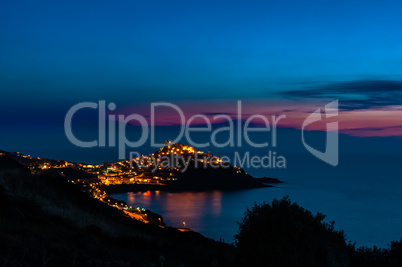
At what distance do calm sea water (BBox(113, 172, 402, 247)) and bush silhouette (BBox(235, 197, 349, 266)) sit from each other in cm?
5614

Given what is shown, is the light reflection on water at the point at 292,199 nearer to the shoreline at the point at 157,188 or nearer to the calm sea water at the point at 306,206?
the calm sea water at the point at 306,206

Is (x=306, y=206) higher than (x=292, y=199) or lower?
lower

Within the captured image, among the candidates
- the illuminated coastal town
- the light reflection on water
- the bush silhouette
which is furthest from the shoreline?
the bush silhouette

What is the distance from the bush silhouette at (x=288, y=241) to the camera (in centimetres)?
721

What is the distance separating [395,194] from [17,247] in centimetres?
13934

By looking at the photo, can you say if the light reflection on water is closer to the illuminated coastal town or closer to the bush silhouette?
the illuminated coastal town

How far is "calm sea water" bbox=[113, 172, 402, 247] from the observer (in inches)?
2968

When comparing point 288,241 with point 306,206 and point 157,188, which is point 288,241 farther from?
point 157,188

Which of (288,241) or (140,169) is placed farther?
(140,169)

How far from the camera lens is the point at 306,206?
331ft

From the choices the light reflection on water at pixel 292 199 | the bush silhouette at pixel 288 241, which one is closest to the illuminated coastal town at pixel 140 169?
the light reflection on water at pixel 292 199

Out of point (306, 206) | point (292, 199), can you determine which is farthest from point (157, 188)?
point (306, 206)

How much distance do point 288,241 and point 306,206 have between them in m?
99.1

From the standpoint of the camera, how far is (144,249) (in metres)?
12.1
